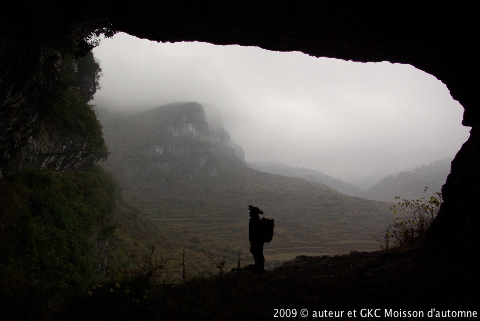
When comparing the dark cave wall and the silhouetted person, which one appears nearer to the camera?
the dark cave wall

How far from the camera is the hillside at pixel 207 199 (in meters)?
51.7

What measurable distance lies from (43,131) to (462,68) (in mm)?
15026

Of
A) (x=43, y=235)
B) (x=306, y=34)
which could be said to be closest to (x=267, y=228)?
(x=306, y=34)

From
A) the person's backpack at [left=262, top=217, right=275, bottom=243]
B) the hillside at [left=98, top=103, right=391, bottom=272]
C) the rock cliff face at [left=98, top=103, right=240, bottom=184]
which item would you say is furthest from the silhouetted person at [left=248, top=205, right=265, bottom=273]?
the rock cliff face at [left=98, top=103, right=240, bottom=184]

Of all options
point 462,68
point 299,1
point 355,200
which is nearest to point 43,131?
point 299,1

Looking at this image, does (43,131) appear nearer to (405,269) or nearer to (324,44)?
(324,44)

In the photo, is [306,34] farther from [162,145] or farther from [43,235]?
[162,145]

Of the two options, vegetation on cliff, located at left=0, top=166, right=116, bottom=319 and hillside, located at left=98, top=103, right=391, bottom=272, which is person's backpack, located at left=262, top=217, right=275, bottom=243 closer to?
vegetation on cliff, located at left=0, top=166, right=116, bottom=319

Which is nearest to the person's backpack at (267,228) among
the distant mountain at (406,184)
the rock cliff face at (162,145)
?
the rock cliff face at (162,145)

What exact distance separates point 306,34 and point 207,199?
81058 mm

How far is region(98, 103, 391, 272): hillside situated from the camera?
5172cm

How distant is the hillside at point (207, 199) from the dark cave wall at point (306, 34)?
94.3ft

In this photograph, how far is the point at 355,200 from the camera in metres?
94.9

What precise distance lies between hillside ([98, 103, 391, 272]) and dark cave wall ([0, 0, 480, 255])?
28.8 meters
